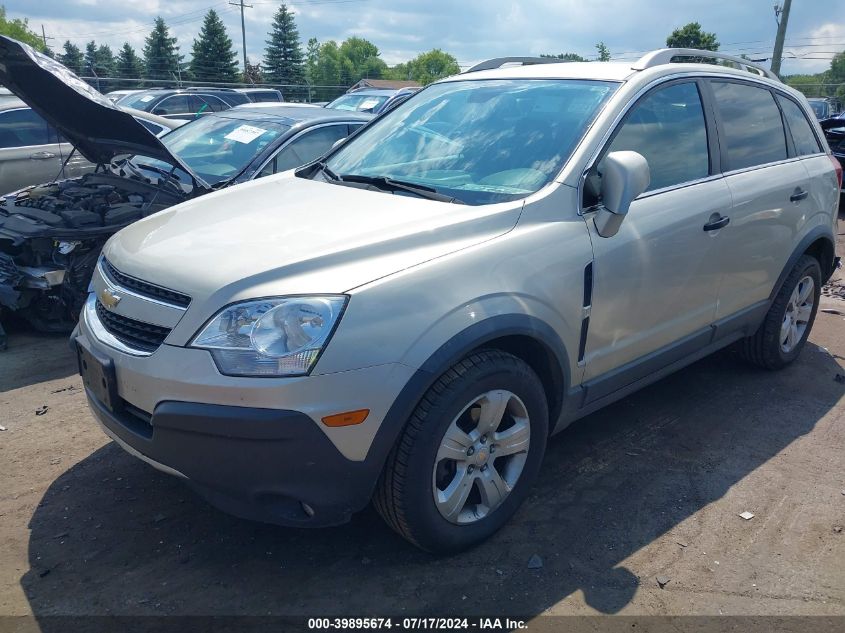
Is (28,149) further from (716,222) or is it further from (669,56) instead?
(716,222)

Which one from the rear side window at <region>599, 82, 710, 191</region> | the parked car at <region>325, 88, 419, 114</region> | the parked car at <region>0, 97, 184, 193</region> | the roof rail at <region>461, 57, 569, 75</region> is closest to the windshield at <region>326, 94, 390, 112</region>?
the parked car at <region>325, 88, 419, 114</region>

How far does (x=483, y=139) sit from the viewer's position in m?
3.61

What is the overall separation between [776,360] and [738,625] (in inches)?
108

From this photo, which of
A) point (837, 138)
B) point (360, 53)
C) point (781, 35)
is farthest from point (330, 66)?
point (837, 138)

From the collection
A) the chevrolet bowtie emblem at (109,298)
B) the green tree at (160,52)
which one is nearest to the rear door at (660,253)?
the chevrolet bowtie emblem at (109,298)

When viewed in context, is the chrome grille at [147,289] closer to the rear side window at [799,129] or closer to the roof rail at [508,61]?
the roof rail at [508,61]

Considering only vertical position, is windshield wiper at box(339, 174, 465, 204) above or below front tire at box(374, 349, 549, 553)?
above

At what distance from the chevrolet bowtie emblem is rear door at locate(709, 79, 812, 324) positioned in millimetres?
2970

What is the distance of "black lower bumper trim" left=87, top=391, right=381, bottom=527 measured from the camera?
2.48m

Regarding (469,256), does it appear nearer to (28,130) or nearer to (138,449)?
(138,449)

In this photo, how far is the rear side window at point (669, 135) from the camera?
361 cm

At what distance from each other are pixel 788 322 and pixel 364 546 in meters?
3.40

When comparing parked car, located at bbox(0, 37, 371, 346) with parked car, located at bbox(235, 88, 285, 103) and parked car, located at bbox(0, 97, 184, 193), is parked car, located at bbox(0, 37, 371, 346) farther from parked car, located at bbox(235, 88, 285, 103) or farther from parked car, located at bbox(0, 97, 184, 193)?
parked car, located at bbox(235, 88, 285, 103)

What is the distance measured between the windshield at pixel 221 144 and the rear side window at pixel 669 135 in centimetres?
346
